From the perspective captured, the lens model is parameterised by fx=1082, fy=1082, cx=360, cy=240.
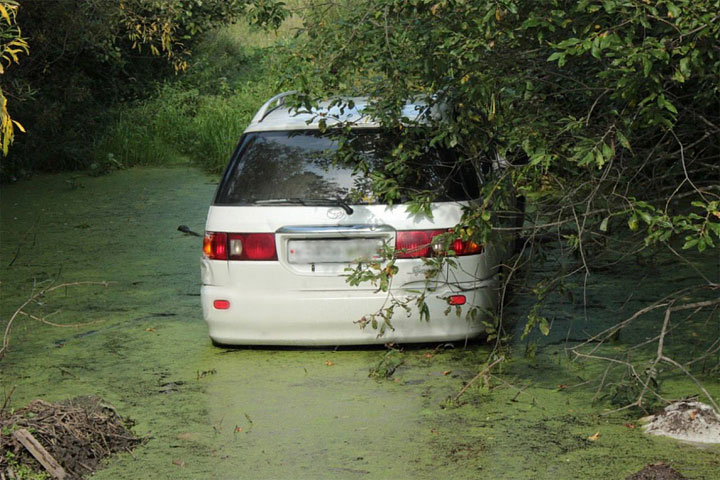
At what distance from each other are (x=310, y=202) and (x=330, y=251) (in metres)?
0.30

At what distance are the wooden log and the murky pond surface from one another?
0.18 m

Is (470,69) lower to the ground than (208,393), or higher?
higher

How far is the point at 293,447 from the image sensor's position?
16.0ft

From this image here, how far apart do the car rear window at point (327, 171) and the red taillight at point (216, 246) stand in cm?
20

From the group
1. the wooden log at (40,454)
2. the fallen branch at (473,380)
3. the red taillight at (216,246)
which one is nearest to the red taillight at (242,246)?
the red taillight at (216,246)

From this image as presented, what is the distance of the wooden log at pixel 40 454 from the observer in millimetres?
A: 4438

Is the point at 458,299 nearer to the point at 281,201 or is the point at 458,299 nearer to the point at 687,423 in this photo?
the point at 281,201

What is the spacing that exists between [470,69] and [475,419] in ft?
5.52

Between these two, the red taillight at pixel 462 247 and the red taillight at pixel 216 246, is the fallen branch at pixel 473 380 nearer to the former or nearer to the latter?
the red taillight at pixel 462 247

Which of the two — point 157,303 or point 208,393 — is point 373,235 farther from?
point 157,303

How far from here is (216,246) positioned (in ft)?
20.7

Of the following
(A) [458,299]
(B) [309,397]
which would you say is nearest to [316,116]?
(A) [458,299]

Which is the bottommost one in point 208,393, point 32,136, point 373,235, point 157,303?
point 32,136

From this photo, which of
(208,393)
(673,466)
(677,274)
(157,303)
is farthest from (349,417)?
(677,274)
